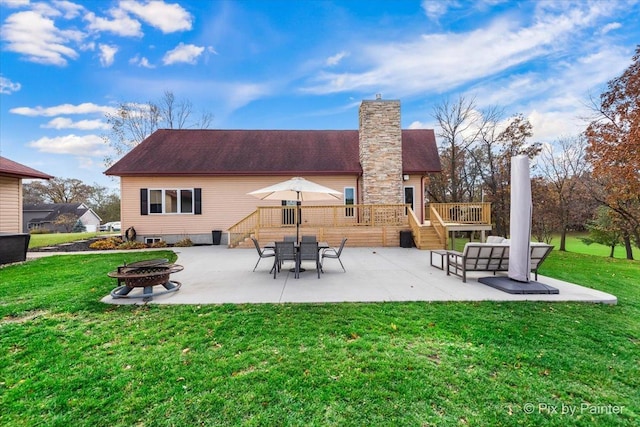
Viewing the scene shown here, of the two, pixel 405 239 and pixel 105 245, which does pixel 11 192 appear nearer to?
pixel 105 245

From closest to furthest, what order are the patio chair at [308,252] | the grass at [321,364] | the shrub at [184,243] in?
the grass at [321,364] < the patio chair at [308,252] < the shrub at [184,243]

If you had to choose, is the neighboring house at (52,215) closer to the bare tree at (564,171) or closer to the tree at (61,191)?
the tree at (61,191)

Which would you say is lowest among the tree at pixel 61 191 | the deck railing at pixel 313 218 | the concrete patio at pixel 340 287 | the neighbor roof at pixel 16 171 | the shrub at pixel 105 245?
the concrete patio at pixel 340 287

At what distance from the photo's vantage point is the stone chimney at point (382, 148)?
13.9m

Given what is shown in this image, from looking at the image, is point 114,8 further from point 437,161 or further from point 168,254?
point 437,161

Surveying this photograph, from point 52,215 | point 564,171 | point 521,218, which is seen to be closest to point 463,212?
point 521,218

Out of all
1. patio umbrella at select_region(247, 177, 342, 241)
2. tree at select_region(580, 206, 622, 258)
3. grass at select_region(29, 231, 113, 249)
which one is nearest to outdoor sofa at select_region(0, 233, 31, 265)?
grass at select_region(29, 231, 113, 249)

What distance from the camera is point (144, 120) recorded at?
22406mm

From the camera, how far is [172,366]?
2.71 metres

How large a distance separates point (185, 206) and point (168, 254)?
4.39 metres

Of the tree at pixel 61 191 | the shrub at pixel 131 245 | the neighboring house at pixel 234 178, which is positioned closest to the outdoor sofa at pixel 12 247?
the shrub at pixel 131 245

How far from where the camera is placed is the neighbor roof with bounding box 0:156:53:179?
939 centimetres

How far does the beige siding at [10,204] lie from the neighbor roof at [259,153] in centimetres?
334

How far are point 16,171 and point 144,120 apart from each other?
14.5m
